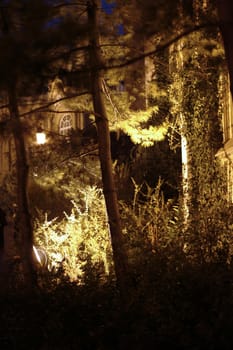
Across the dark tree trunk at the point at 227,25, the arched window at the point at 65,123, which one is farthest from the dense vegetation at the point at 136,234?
the arched window at the point at 65,123

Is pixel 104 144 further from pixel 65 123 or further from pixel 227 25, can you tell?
pixel 65 123

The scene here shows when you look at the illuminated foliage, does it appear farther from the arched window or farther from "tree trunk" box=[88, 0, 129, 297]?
the arched window

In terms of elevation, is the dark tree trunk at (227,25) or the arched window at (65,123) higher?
the arched window at (65,123)

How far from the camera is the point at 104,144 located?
9016mm

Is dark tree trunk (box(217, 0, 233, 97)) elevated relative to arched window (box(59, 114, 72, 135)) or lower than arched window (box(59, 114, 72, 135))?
lower

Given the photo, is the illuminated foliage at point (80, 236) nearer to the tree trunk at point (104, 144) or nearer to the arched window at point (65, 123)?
the tree trunk at point (104, 144)

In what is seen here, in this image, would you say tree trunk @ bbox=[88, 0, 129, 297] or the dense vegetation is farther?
tree trunk @ bbox=[88, 0, 129, 297]

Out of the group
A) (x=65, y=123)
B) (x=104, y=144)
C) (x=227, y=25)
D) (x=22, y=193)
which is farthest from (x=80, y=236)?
(x=65, y=123)

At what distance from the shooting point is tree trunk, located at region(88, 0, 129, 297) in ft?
26.9

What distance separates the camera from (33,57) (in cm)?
768

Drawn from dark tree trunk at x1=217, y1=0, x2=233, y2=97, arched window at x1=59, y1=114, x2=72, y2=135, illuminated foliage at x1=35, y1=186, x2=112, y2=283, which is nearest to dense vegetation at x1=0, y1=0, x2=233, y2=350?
illuminated foliage at x1=35, y1=186, x2=112, y2=283

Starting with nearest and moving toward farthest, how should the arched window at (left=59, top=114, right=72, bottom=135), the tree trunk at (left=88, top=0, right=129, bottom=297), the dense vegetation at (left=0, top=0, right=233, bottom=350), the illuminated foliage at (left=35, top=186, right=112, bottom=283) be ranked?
the dense vegetation at (left=0, top=0, right=233, bottom=350), the tree trunk at (left=88, top=0, right=129, bottom=297), the illuminated foliage at (left=35, top=186, right=112, bottom=283), the arched window at (left=59, top=114, right=72, bottom=135)

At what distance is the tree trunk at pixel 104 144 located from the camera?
26.9 feet

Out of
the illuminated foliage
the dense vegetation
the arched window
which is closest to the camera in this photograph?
the dense vegetation
